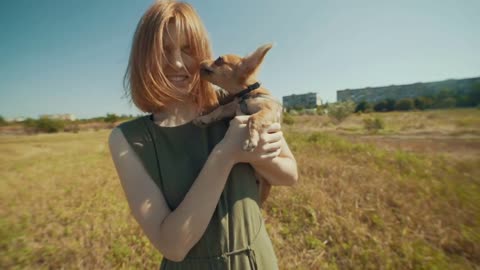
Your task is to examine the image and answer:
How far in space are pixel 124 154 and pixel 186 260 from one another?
532mm

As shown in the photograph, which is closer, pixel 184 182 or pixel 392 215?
pixel 184 182

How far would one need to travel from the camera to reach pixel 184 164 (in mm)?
1076

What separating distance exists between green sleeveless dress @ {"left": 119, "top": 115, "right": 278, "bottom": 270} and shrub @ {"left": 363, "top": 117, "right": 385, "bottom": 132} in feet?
99.8

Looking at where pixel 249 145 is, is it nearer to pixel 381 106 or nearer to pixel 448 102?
pixel 448 102

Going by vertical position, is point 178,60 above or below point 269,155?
above

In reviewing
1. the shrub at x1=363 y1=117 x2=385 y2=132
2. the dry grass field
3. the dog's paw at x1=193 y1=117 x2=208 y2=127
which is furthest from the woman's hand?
the shrub at x1=363 y1=117 x2=385 y2=132

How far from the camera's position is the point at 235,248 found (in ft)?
3.16

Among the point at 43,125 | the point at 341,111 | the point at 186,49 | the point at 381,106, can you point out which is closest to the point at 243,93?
the point at 186,49

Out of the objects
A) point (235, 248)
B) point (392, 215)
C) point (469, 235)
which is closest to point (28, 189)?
point (235, 248)

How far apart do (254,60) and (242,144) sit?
1.05 metres

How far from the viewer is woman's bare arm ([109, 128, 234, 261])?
0.87 m

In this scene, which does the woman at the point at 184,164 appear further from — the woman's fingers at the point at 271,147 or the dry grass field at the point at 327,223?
the dry grass field at the point at 327,223

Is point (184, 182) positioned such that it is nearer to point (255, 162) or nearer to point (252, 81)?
point (255, 162)

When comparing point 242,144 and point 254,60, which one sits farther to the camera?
point 254,60
